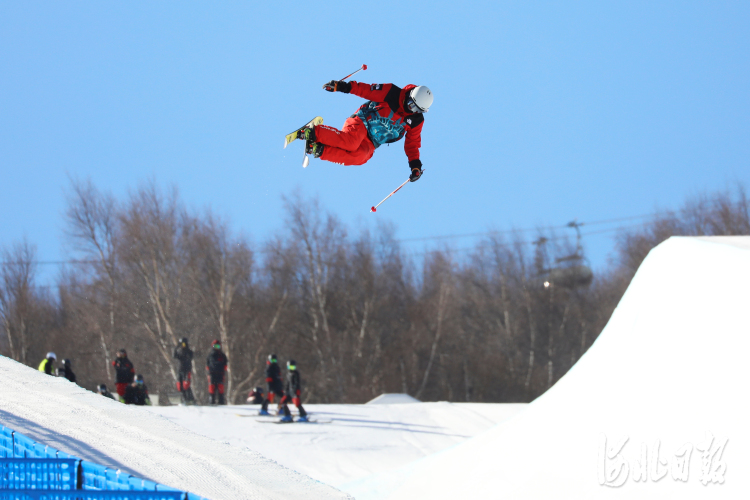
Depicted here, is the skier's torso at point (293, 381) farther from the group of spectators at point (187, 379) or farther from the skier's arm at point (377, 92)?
the skier's arm at point (377, 92)

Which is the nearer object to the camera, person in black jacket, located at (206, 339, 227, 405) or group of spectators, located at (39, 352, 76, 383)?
group of spectators, located at (39, 352, 76, 383)

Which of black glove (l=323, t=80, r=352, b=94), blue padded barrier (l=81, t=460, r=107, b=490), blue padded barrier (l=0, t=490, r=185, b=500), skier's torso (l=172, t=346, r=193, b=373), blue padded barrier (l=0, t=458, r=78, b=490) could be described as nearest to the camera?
blue padded barrier (l=0, t=490, r=185, b=500)

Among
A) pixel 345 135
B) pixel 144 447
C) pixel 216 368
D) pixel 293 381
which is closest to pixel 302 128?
pixel 345 135

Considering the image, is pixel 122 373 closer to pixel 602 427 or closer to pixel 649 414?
pixel 602 427

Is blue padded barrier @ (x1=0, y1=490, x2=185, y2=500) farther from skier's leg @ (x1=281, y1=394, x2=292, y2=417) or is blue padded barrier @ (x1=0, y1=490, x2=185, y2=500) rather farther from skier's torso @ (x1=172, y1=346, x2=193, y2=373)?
skier's torso @ (x1=172, y1=346, x2=193, y2=373)

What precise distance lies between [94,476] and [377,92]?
5.06m

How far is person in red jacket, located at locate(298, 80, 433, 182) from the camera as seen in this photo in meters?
7.88

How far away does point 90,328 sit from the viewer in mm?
33938

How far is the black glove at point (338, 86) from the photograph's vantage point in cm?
765

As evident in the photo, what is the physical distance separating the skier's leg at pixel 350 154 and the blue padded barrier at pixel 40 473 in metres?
4.38

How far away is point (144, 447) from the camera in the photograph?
8141mm

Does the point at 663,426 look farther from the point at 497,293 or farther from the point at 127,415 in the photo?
the point at 497,293

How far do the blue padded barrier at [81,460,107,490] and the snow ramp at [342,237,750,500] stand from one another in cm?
563

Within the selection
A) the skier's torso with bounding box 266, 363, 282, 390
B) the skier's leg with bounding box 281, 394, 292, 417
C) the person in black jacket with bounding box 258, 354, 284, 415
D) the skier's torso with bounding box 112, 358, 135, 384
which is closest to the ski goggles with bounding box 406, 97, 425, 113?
the skier's leg with bounding box 281, 394, 292, 417
